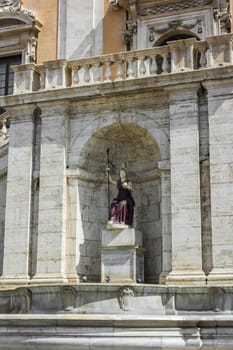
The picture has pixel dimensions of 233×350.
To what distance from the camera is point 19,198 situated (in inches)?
619

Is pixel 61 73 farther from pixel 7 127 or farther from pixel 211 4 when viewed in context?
pixel 211 4

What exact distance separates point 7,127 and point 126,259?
5709 millimetres

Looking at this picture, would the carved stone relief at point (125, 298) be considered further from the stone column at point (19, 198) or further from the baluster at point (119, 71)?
the baluster at point (119, 71)

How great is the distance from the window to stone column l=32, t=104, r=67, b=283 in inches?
256

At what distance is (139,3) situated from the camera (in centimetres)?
2067

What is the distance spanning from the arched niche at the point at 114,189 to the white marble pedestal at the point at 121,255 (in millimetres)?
781

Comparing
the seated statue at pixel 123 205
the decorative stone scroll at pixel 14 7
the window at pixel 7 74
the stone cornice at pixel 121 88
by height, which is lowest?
the seated statue at pixel 123 205

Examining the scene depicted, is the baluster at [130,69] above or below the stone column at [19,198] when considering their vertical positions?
above

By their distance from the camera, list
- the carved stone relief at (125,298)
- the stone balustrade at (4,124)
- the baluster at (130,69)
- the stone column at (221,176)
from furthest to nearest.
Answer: the stone balustrade at (4,124)
the baluster at (130,69)
the stone column at (221,176)
the carved stone relief at (125,298)

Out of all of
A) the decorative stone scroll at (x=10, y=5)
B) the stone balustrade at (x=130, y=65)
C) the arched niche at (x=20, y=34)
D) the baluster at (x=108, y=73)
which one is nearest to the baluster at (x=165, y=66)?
the stone balustrade at (x=130, y=65)

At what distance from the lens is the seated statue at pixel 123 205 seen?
591 inches

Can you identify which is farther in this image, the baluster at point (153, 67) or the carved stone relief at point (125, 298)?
the baluster at point (153, 67)

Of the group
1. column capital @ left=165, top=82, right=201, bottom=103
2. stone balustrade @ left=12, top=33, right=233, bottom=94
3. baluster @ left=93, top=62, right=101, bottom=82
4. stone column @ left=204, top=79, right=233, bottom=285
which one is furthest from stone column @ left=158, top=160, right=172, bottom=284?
baluster @ left=93, top=62, right=101, bottom=82

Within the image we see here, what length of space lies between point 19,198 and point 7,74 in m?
7.83
